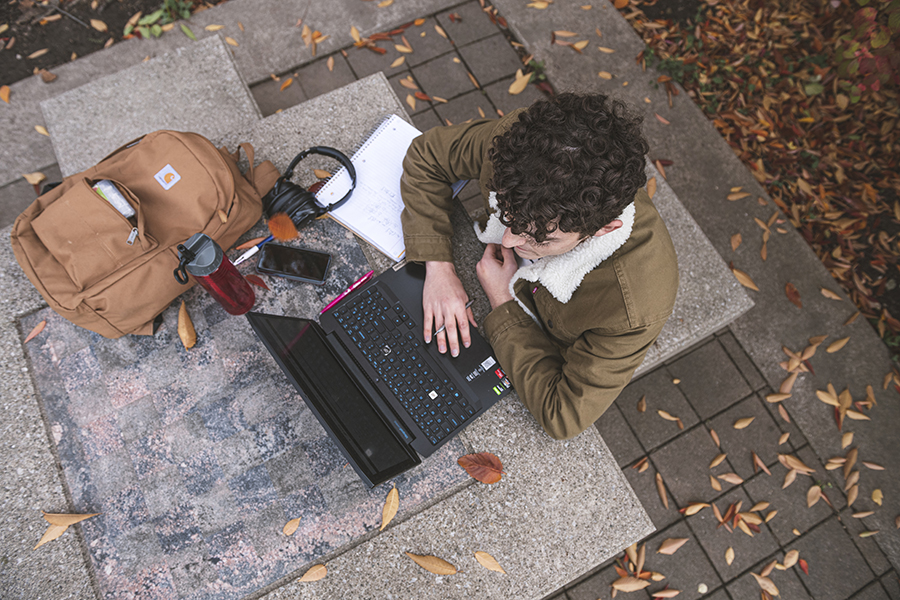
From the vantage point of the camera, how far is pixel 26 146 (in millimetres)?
2678

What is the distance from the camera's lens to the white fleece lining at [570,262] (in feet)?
4.49

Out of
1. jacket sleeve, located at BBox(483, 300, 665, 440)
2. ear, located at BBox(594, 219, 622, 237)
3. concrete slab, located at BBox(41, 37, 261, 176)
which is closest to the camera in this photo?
ear, located at BBox(594, 219, 622, 237)

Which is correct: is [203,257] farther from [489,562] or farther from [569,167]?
[489,562]

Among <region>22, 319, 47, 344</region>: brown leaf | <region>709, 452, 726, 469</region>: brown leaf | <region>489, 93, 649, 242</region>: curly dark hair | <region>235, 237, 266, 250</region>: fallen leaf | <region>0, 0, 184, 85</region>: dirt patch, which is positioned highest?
<region>0, 0, 184, 85</region>: dirt patch

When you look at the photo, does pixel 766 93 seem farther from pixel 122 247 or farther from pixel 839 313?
pixel 122 247

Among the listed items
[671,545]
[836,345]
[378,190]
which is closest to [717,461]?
[671,545]

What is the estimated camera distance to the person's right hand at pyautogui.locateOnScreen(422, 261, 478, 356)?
159 centimetres

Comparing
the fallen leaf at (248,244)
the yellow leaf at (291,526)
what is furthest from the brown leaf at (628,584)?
the fallen leaf at (248,244)

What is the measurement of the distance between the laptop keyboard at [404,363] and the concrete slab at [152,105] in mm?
1163

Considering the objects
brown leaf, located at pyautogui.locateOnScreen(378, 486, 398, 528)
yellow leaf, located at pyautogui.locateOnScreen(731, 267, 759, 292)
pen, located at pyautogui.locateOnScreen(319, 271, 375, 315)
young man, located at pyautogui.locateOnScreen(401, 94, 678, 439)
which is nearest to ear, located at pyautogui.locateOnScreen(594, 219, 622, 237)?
young man, located at pyautogui.locateOnScreen(401, 94, 678, 439)

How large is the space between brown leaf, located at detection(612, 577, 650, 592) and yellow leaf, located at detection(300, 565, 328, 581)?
57.2 inches

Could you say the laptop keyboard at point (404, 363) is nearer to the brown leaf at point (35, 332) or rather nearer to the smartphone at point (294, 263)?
the smartphone at point (294, 263)

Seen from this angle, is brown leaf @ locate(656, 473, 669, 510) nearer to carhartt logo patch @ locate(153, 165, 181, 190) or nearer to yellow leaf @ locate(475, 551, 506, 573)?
yellow leaf @ locate(475, 551, 506, 573)

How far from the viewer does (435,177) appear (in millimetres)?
1721
